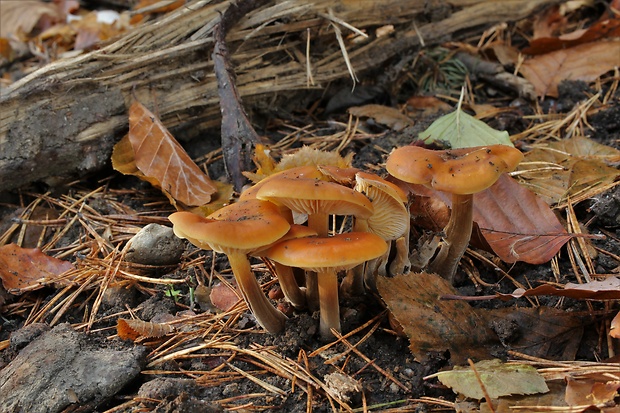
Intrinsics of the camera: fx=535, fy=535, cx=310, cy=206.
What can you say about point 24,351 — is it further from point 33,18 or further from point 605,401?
point 33,18

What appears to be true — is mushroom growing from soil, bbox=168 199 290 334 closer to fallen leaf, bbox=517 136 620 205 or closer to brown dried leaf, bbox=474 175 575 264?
brown dried leaf, bbox=474 175 575 264

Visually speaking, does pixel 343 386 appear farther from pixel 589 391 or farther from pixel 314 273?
pixel 589 391

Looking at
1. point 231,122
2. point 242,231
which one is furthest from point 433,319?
point 231,122

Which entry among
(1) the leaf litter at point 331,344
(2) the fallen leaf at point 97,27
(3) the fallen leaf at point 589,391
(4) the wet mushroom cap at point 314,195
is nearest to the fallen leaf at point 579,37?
(1) the leaf litter at point 331,344

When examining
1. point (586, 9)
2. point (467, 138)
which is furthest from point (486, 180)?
point (586, 9)

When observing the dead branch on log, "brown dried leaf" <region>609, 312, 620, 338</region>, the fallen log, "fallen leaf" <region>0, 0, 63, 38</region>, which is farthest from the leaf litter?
"fallen leaf" <region>0, 0, 63, 38</region>

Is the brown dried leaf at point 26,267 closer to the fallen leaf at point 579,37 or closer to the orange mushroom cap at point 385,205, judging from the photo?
the orange mushroom cap at point 385,205
